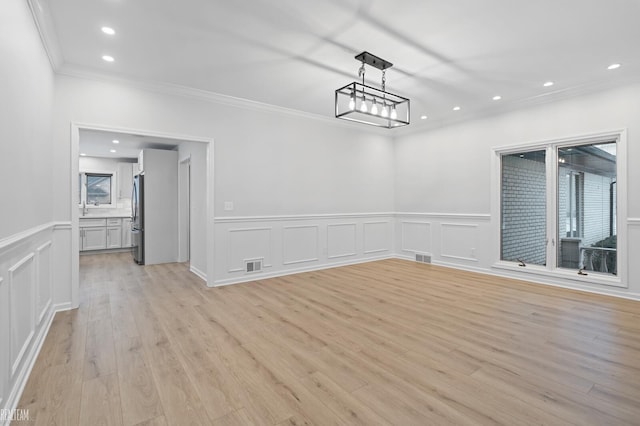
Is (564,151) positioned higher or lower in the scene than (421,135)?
lower

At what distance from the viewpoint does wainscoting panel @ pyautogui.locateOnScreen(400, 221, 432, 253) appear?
6203mm

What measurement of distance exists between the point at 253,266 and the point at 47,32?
11.7ft

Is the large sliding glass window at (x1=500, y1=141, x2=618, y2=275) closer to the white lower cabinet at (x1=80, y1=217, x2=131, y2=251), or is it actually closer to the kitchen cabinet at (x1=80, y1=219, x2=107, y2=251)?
the white lower cabinet at (x1=80, y1=217, x2=131, y2=251)

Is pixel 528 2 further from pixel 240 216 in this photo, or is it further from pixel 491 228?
pixel 240 216

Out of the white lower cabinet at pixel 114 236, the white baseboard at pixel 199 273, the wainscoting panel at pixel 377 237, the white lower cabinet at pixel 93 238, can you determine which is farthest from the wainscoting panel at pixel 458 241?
the white lower cabinet at pixel 93 238

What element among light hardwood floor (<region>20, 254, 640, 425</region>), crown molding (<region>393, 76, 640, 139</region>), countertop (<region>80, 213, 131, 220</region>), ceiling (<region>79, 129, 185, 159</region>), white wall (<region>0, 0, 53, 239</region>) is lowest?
light hardwood floor (<region>20, 254, 640, 425</region>)

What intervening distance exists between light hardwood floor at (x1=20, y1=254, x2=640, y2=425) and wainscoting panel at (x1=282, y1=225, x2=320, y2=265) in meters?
1.17

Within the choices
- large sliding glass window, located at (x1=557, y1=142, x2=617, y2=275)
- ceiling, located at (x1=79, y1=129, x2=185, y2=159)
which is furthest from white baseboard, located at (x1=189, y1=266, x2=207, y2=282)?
large sliding glass window, located at (x1=557, y1=142, x2=617, y2=275)

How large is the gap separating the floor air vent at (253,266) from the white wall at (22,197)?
2362 millimetres

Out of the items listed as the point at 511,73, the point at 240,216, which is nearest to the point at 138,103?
the point at 240,216

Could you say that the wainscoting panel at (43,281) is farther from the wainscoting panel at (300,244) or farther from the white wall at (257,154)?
the wainscoting panel at (300,244)

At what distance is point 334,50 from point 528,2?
1715mm

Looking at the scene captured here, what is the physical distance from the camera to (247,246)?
192 inches

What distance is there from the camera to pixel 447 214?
5.82m
